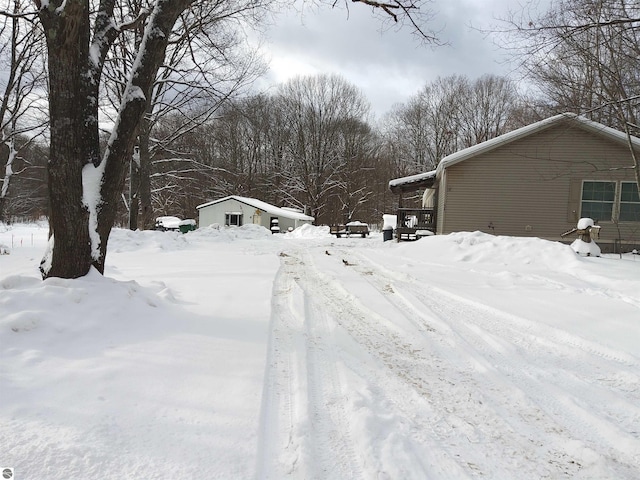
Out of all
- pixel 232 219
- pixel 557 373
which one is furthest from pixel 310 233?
pixel 557 373

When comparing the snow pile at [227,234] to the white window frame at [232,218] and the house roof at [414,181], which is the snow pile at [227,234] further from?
the white window frame at [232,218]

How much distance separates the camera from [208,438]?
196 centimetres

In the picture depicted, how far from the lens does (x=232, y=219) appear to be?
114ft

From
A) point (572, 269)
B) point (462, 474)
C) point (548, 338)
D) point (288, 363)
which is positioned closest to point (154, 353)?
point (288, 363)

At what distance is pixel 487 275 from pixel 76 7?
7611mm

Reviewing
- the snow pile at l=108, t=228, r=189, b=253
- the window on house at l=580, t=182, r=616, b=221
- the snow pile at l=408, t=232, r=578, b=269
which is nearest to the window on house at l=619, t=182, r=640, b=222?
the window on house at l=580, t=182, r=616, b=221

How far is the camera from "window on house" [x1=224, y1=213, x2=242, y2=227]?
34.5 metres

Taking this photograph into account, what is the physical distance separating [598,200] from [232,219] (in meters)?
28.1

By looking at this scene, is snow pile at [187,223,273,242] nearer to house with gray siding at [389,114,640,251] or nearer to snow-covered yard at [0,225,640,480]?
house with gray siding at [389,114,640,251]

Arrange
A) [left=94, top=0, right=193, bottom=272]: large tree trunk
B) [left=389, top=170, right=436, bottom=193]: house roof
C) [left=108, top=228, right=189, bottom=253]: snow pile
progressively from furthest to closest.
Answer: [left=389, top=170, right=436, bottom=193]: house roof < [left=108, top=228, right=189, bottom=253]: snow pile < [left=94, top=0, right=193, bottom=272]: large tree trunk

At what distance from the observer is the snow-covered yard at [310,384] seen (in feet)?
6.11

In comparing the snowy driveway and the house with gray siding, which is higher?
the house with gray siding

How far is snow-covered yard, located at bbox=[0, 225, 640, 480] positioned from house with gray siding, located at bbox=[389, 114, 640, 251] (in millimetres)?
9278

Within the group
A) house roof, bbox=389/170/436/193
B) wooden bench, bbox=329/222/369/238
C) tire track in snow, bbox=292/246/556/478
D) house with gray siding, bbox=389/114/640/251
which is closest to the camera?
tire track in snow, bbox=292/246/556/478
